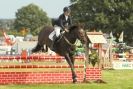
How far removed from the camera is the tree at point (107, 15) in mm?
77438

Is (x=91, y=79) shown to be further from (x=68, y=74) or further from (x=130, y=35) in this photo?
(x=130, y=35)

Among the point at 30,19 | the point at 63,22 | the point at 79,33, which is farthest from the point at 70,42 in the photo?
the point at 30,19

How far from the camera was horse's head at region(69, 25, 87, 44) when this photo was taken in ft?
53.5

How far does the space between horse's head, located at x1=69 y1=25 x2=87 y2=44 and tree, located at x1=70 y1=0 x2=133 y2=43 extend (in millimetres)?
60269

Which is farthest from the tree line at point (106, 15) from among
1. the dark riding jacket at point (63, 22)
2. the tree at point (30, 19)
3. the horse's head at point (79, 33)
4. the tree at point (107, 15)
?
the horse's head at point (79, 33)

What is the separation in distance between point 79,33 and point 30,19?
121 metres

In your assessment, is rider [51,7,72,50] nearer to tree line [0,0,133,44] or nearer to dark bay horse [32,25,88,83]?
dark bay horse [32,25,88,83]

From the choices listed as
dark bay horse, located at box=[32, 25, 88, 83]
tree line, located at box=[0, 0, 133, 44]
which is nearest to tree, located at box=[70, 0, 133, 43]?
tree line, located at box=[0, 0, 133, 44]

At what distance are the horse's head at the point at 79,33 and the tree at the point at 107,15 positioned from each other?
60.3 meters

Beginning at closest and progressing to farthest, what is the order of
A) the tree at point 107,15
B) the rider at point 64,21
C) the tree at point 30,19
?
the rider at point 64,21
the tree at point 107,15
the tree at point 30,19

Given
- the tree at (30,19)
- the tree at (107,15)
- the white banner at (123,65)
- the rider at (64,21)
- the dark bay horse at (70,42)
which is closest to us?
the dark bay horse at (70,42)

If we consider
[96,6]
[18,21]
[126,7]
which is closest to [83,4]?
[96,6]

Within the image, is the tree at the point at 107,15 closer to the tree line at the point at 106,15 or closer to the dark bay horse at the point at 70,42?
the tree line at the point at 106,15

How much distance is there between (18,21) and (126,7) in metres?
60.6
